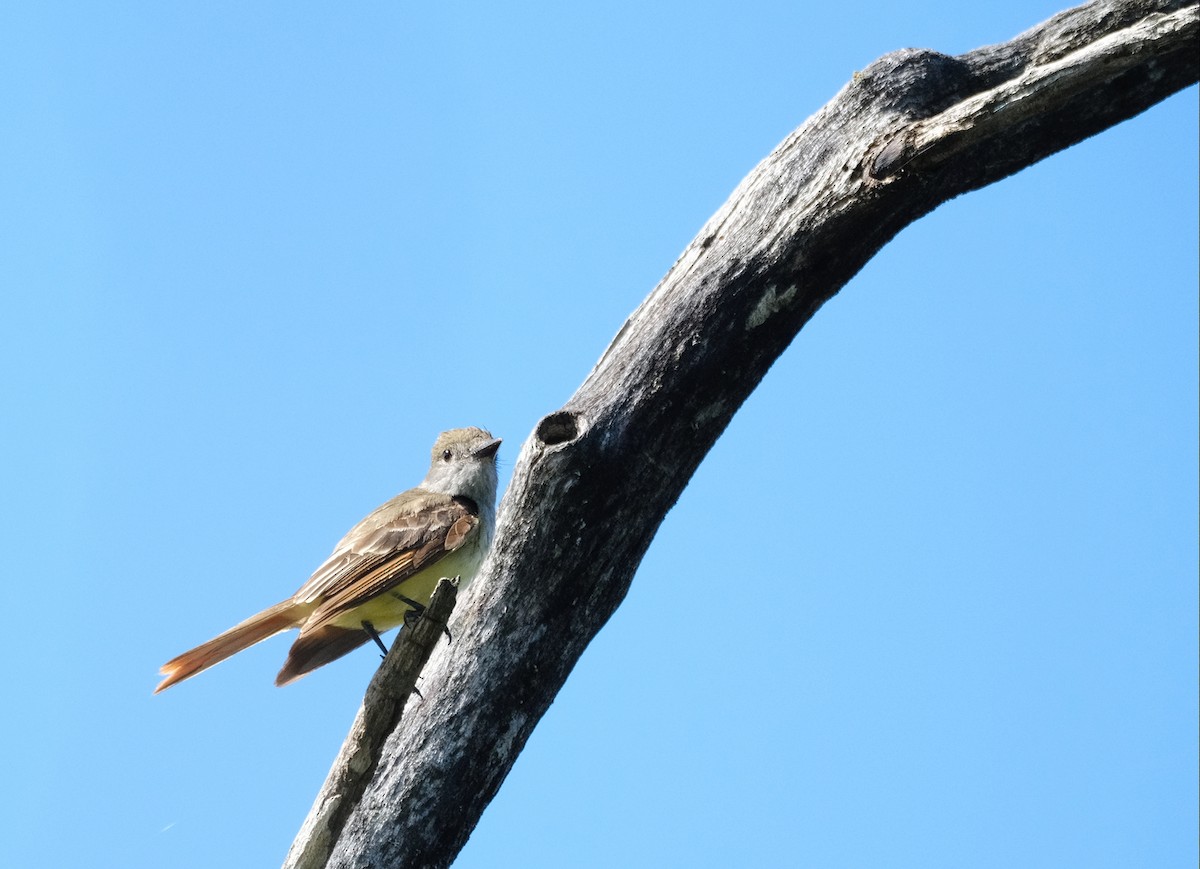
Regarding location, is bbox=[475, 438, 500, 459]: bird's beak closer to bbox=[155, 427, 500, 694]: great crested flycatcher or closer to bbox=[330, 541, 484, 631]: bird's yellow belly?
bbox=[155, 427, 500, 694]: great crested flycatcher

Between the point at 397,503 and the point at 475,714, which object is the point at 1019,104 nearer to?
the point at 475,714

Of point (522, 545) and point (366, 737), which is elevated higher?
point (522, 545)

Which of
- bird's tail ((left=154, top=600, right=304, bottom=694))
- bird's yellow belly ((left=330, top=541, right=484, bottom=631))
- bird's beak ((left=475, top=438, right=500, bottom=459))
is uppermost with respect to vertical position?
bird's beak ((left=475, top=438, right=500, bottom=459))

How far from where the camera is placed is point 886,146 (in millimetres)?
3953

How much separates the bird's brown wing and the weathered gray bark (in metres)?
1.46

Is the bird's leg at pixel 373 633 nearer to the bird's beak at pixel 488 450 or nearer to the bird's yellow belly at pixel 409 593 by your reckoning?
the bird's yellow belly at pixel 409 593

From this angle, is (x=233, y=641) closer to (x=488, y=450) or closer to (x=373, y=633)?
(x=373, y=633)

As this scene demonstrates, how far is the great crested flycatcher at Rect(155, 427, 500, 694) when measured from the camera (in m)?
5.39

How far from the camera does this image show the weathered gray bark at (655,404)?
385 cm

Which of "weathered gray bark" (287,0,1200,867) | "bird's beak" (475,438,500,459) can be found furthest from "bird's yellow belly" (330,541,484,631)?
"weathered gray bark" (287,0,1200,867)

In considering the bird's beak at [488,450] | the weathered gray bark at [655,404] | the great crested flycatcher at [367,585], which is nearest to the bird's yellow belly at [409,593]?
the great crested flycatcher at [367,585]

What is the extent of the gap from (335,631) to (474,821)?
2.11 metres

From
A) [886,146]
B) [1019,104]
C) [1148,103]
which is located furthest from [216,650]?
[1148,103]

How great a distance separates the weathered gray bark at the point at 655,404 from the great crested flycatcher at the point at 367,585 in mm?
1497
